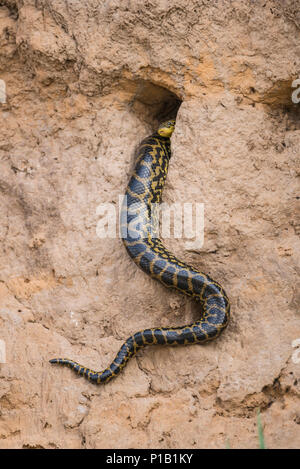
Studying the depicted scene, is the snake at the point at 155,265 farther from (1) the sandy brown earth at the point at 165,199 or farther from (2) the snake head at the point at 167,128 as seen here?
(1) the sandy brown earth at the point at 165,199

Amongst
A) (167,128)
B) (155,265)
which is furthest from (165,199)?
(167,128)

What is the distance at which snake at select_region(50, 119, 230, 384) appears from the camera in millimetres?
5551

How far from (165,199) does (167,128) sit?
1.10 metres

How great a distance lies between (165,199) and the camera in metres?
6.28

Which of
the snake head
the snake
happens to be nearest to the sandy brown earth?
the snake

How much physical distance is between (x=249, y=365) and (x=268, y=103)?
10.7 feet

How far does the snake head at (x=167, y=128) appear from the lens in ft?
22.1

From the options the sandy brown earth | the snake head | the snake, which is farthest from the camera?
the snake head

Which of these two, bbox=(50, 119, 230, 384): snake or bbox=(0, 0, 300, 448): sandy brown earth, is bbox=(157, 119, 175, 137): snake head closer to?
bbox=(50, 119, 230, 384): snake

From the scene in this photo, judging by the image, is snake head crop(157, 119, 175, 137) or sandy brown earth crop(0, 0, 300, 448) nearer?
sandy brown earth crop(0, 0, 300, 448)

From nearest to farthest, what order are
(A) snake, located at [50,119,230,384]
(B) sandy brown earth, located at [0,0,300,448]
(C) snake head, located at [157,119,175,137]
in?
(B) sandy brown earth, located at [0,0,300,448]
(A) snake, located at [50,119,230,384]
(C) snake head, located at [157,119,175,137]

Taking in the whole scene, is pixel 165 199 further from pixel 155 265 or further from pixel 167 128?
pixel 167 128

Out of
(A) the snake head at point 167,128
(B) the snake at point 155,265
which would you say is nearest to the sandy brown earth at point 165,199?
(B) the snake at point 155,265

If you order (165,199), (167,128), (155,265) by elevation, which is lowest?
(155,265)
